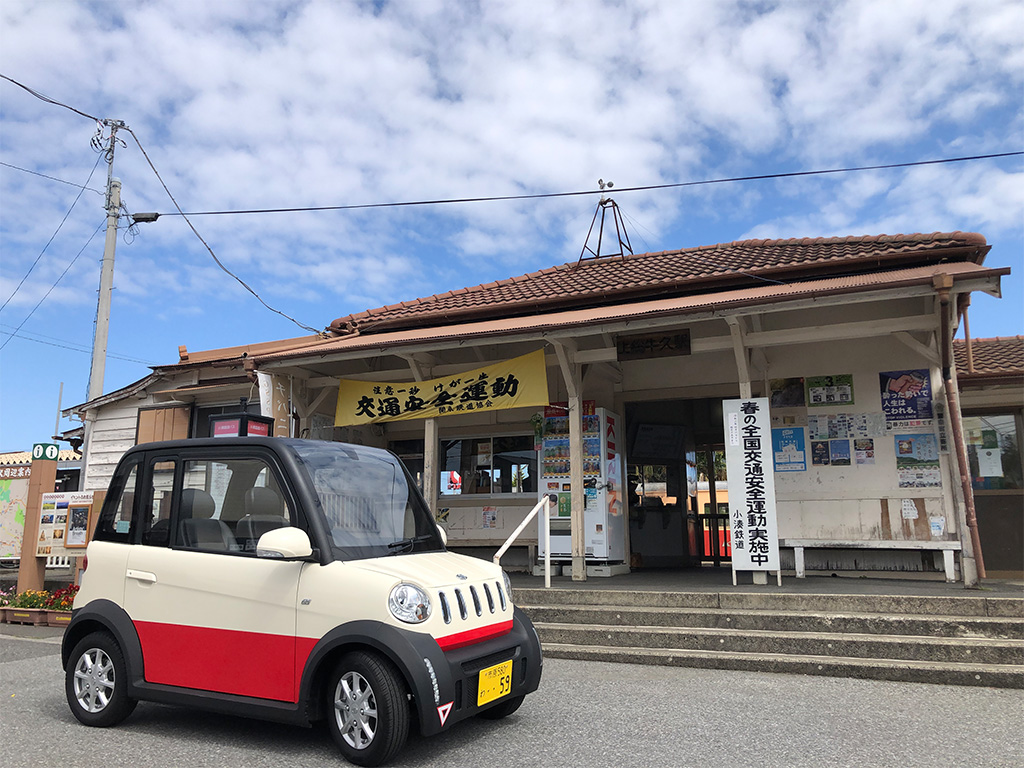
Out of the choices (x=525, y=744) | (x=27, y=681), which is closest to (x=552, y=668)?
(x=525, y=744)

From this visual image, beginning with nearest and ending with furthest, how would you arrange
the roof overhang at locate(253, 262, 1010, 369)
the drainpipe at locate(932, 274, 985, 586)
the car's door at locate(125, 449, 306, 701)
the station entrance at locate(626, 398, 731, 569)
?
the car's door at locate(125, 449, 306, 701) → the drainpipe at locate(932, 274, 985, 586) → the roof overhang at locate(253, 262, 1010, 369) → the station entrance at locate(626, 398, 731, 569)

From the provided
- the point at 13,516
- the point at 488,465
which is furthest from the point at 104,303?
the point at 488,465

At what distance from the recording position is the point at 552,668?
236 inches

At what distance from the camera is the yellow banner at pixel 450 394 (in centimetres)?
888

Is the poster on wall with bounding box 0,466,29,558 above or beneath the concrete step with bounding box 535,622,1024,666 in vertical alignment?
above

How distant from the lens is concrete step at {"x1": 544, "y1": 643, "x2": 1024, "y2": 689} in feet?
17.2

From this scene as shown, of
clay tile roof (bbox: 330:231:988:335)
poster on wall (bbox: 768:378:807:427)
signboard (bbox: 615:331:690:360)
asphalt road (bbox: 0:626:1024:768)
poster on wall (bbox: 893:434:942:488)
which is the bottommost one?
asphalt road (bbox: 0:626:1024:768)

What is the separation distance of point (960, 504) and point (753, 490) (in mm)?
2141

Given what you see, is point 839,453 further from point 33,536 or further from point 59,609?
point 33,536

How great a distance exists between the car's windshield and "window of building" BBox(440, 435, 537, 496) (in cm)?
596

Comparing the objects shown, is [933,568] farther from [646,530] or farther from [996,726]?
[996,726]

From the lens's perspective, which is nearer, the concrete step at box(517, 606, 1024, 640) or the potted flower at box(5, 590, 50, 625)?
the concrete step at box(517, 606, 1024, 640)

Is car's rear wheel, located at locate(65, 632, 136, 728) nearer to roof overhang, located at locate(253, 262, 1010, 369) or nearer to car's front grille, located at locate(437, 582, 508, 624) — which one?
car's front grille, located at locate(437, 582, 508, 624)

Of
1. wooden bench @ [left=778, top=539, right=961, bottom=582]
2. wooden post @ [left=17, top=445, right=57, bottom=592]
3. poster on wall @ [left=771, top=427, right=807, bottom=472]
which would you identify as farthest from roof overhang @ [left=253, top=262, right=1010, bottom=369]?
wooden post @ [left=17, top=445, right=57, bottom=592]
